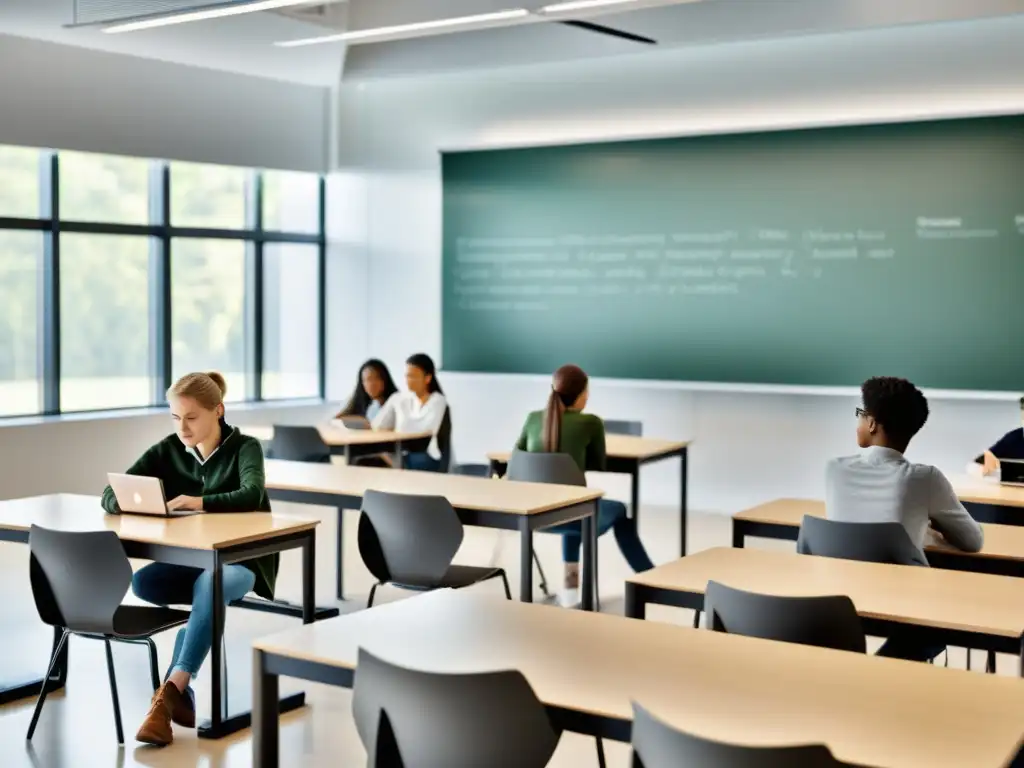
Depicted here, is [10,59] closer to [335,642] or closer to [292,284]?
[292,284]

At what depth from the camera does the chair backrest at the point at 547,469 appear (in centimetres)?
552

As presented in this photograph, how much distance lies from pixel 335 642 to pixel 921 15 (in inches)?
233

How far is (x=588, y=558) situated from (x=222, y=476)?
1455 mm

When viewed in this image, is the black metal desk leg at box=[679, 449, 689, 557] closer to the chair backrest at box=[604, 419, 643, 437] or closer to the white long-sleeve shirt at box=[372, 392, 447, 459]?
the chair backrest at box=[604, 419, 643, 437]

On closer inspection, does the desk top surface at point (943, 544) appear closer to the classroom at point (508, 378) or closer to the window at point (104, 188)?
the classroom at point (508, 378)

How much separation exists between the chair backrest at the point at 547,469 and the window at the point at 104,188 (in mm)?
4233

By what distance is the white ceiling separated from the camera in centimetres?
735

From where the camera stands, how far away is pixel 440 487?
16.5ft

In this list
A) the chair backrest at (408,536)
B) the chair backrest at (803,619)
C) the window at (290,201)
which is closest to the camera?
the chair backrest at (803,619)

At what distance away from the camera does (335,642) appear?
8.68 feet

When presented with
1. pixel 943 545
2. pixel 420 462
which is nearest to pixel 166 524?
pixel 943 545

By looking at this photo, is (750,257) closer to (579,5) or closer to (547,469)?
(579,5)

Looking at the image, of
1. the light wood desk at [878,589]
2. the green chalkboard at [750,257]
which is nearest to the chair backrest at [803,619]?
the light wood desk at [878,589]

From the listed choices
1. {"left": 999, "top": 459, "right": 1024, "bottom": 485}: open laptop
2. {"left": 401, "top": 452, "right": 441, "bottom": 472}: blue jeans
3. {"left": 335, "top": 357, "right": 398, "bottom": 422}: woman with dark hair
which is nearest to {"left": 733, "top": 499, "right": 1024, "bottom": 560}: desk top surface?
{"left": 999, "top": 459, "right": 1024, "bottom": 485}: open laptop
